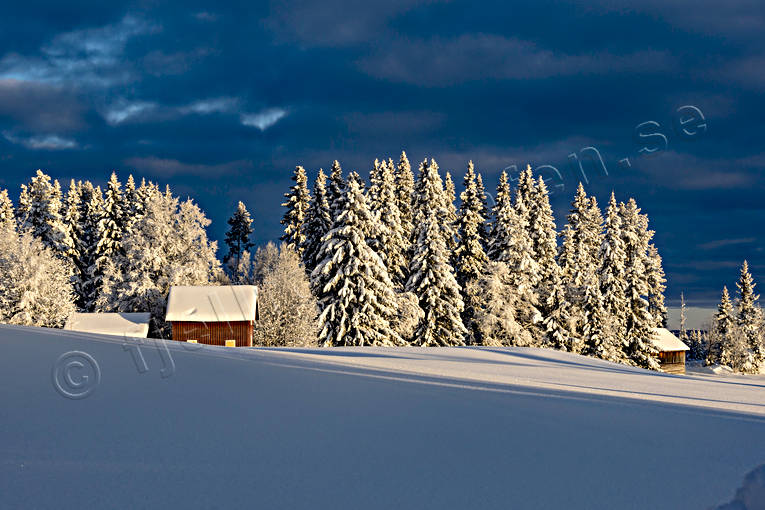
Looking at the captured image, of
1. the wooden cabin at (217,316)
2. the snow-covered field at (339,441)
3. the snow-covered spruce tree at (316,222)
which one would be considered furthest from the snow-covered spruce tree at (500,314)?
the snow-covered field at (339,441)

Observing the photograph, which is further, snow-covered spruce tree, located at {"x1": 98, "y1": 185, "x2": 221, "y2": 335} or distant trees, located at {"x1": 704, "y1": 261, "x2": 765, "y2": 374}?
distant trees, located at {"x1": 704, "y1": 261, "x2": 765, "y2": 374}

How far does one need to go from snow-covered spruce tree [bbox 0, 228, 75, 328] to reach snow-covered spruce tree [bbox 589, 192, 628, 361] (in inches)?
1479

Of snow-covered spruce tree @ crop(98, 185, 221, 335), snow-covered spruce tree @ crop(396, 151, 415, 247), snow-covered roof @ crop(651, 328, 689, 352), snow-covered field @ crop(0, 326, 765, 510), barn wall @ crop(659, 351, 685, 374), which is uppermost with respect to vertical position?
snow-covered spruce tree @ crop(396, 151, 415, 247)

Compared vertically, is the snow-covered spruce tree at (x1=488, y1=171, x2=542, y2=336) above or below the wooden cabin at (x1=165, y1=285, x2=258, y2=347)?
above

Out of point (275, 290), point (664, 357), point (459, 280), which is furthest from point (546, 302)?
point (664, 357)

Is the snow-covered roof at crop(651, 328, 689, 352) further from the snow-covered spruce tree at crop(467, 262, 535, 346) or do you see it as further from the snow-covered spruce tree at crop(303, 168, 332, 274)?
the snow-covered spruce tree at crop(303, 168, 332, 274)

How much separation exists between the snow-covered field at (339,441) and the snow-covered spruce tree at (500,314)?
2761 cm

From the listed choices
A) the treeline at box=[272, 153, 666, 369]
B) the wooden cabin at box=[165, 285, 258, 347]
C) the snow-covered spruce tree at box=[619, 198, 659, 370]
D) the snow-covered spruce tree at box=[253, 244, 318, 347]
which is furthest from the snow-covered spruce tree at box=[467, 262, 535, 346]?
the wooden cabin at box=[165, 285, 258, 347]

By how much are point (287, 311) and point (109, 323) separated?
11.2 meters

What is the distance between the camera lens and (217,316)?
34.8 metres

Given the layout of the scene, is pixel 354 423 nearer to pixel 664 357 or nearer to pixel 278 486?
pixel 278 486

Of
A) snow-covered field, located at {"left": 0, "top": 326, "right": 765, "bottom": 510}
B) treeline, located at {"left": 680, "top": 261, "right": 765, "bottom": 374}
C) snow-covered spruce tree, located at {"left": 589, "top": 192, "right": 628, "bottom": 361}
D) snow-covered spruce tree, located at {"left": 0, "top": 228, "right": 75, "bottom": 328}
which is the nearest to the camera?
snow-covered field, located at {"left": 0, "top": 326, "right": 765, "bottom": 510}

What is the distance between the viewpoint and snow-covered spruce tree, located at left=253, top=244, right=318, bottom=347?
112ft

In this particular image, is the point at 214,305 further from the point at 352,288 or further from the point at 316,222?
the point at 316,222
